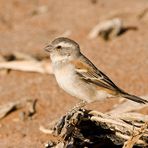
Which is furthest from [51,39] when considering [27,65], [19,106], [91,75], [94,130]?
[94,130]

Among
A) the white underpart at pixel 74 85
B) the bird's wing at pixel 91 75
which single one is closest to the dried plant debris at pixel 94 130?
the white underpart at pixel 74 85

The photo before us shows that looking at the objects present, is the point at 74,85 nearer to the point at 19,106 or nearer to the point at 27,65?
the point at 19,106

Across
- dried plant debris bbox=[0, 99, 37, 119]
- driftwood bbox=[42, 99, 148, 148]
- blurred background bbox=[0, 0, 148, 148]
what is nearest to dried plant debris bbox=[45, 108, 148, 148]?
driftwood bbox=[42, 99, 148, 148]

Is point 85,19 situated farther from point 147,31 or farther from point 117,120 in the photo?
point 117,120

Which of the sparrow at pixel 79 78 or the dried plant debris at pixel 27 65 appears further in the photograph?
the dried plant debris at pixel 27 65

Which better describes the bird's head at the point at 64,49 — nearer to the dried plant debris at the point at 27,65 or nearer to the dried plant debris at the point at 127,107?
the dried plant debris at the point at 127,107

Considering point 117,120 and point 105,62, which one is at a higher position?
point 105,62

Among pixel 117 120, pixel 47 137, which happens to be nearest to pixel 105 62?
pixel 47 137
